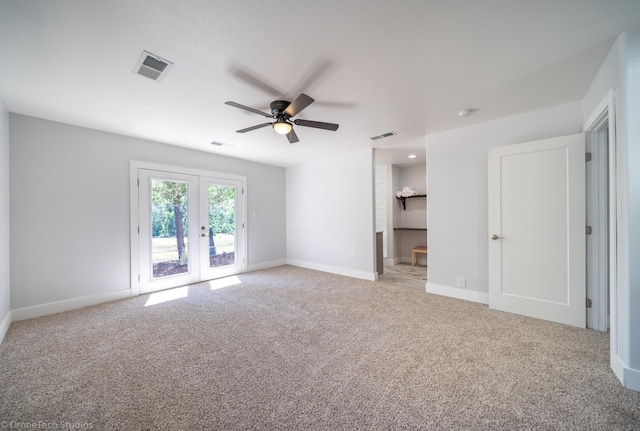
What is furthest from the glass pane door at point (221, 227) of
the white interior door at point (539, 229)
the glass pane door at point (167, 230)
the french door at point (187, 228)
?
the white interior door at point (539, 229)

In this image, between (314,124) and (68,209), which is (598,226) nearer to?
(314,124)

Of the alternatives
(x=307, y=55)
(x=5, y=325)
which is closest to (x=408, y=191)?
(x=307, y=55)

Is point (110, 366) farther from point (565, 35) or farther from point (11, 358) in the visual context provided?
point (565, 35)

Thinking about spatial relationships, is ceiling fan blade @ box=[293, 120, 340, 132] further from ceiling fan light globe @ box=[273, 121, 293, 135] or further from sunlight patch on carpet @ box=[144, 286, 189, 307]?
sunlight patch on carpet @ box=[144, 286, 189, 307]

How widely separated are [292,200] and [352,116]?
343 centimetres

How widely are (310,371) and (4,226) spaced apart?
3826 millimetres

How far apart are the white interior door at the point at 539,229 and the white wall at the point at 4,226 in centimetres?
571

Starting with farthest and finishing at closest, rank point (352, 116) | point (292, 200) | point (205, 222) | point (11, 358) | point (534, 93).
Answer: point (292, 200)
point (205, 222)
point (352, 116)
point (534, 93)
point (11, 358)

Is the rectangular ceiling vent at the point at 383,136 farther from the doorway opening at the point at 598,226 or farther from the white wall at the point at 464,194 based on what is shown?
the doorway opening at the point at 598,226

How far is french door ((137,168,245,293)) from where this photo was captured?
4094mm

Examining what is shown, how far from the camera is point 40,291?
319cm

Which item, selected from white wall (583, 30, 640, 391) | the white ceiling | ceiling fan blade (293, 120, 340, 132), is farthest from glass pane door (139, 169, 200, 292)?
white wall (583, 30, 640, 391)

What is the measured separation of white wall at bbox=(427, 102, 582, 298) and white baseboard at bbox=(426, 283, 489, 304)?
0.05ft

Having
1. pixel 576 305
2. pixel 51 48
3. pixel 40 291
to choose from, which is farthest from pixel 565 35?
pixel 40 291
